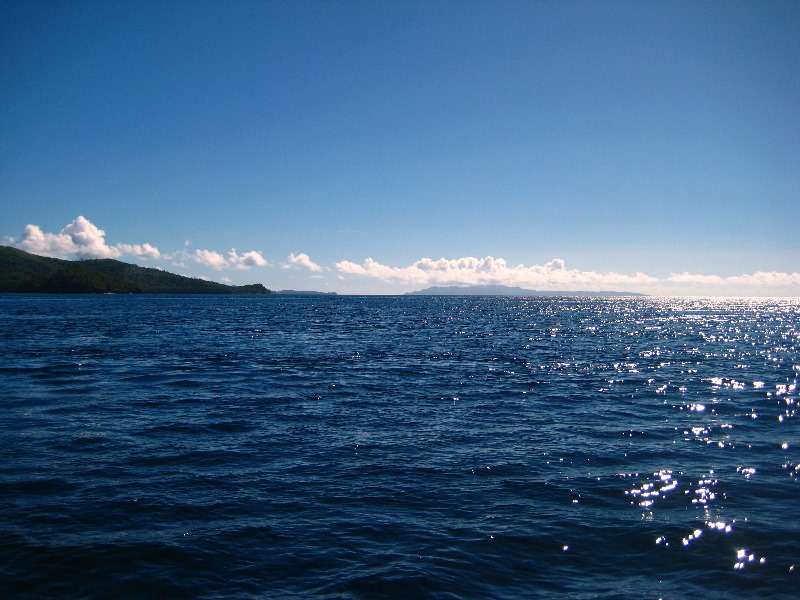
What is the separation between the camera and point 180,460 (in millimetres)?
14297

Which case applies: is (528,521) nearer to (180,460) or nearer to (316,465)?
(316,465)

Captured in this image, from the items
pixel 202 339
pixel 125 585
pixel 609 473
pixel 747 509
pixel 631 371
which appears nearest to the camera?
pixel 125 585

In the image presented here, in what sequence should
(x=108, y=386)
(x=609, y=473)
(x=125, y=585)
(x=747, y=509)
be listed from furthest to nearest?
(x=108, y=386)
(x=609, y=473)
(x=747, y=509)
(x=125, y=585)

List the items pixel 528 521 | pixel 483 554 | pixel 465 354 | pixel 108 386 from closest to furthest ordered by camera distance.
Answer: pixel 483 554 → pixel 528 521 → pixel 108 386 → pixel 465 354

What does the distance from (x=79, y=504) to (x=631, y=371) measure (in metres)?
32.0

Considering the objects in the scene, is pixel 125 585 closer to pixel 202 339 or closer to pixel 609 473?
Answer: pixel 609 473

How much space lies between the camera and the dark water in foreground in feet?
29.0

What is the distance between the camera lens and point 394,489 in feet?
40.8

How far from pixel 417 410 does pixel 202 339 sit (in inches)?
1538

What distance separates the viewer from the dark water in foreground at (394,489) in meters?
8.85

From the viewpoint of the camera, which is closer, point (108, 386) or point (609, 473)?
point (609, 473)

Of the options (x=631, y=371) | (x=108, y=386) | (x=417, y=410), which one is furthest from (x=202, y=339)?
(x=631, y=371)

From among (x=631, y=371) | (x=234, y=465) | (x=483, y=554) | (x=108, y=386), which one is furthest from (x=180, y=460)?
(x=631, y=371)

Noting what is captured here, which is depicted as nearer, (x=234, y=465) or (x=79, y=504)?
(x=79, y=504)
